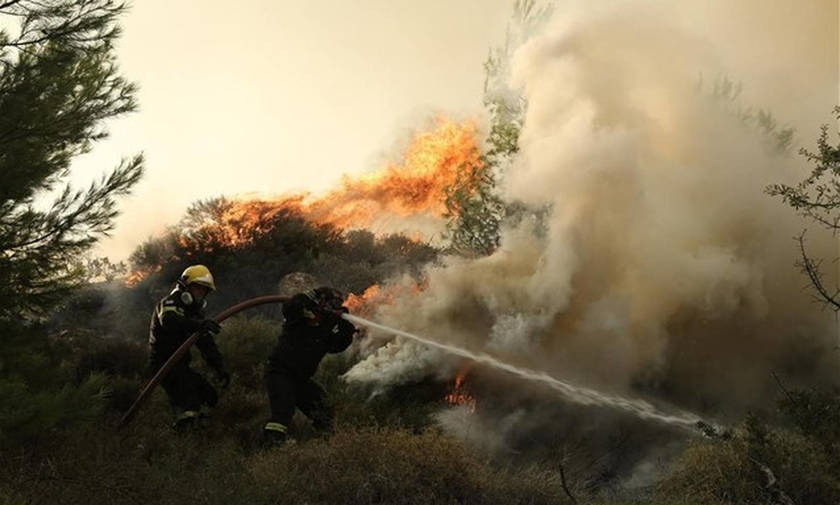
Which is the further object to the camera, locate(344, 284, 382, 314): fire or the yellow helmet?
locate(344, 284, 382, 314): fire

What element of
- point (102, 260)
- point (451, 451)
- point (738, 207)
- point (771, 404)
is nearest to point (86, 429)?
point (451, 451)

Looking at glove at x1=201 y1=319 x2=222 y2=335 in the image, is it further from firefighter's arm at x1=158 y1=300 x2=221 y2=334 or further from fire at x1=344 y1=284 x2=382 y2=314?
fire at x1=344 y1=284 x2=382 y2=314

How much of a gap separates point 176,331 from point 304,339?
162cm

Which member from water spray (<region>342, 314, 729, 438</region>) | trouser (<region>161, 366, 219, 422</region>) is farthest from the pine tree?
water spray (<region>342, 314, 729, 438</region>)

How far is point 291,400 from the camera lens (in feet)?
29.3

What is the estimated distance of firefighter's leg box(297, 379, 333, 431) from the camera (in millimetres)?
9367

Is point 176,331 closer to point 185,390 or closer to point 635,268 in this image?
point 185,390

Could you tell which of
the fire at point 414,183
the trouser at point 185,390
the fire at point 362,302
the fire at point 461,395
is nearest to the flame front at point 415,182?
the fire at point 414,183

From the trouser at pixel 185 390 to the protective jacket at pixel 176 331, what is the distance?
14 cm

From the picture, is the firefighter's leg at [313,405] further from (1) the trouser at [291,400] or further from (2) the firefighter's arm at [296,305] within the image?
(2) the firefighter's arm at [296,305]

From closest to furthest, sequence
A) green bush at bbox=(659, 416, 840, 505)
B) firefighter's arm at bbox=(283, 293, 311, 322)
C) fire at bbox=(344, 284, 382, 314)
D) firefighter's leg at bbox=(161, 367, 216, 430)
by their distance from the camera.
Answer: green bush at bbox=(659, 416, 840, 505) < firefighter's arm at bbox=(283, 293, 311, 322) < firefighter's leg at bbox=(161, 367, 216, 430) < fire at bbox=(344, 284, 382, 314)

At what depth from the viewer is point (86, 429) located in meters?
7.69

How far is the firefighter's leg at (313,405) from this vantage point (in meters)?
9.37

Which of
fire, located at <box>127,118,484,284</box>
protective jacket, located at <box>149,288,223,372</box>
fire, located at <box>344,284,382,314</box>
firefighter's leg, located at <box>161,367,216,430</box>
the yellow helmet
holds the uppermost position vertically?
fire, located at <box>127,118,484,284</box>
